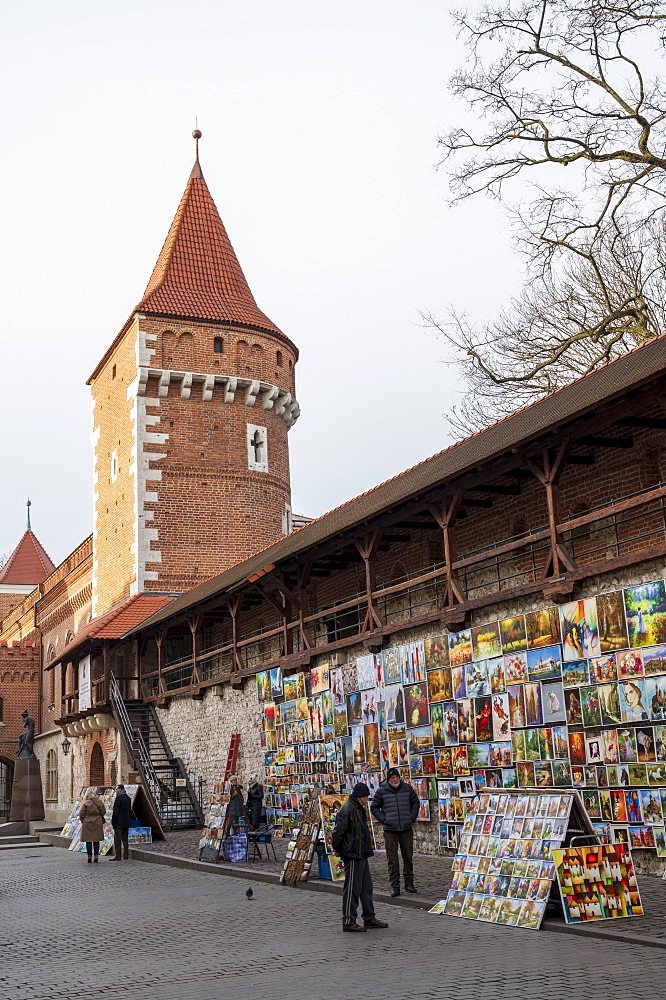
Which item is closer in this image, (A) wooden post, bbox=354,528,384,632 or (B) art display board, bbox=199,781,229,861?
(B) art display board, bbox=199,781,229,861

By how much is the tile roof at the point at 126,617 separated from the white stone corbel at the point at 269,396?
6.30m

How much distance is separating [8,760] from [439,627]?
30.7 meters

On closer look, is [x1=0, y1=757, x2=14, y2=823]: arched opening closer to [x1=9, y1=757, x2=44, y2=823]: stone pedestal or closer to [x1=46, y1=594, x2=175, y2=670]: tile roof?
[x1=9, y1=757, x2=44, y2=823]: stone pedestal

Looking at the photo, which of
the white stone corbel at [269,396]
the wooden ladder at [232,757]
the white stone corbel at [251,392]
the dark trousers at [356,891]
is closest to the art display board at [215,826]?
the wooden ladder at [232,757]

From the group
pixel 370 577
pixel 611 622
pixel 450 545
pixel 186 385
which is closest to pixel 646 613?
pixel 611 622

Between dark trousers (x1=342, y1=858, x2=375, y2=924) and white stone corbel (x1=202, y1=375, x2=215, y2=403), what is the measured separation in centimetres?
2268

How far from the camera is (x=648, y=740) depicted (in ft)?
36.5

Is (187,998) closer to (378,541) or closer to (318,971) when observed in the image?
(318,971)

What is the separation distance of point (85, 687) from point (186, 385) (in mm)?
8599

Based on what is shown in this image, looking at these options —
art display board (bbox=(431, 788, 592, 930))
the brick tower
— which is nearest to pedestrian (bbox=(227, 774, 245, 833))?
art display board (bbox=(431, 788, 592, 930))

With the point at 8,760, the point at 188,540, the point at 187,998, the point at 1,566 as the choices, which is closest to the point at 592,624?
the point at 187,998

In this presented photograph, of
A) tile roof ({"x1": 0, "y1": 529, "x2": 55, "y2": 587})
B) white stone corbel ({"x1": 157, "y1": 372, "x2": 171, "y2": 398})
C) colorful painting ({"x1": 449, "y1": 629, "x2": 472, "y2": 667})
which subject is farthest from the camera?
tile roof ({"x1": 0, "y1": 529, "x2": 55, "y2": 587})

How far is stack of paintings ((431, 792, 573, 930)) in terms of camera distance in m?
9.20

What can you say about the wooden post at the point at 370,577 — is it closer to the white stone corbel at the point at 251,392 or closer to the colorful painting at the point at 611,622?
the colorful painting at the point at 611,622
